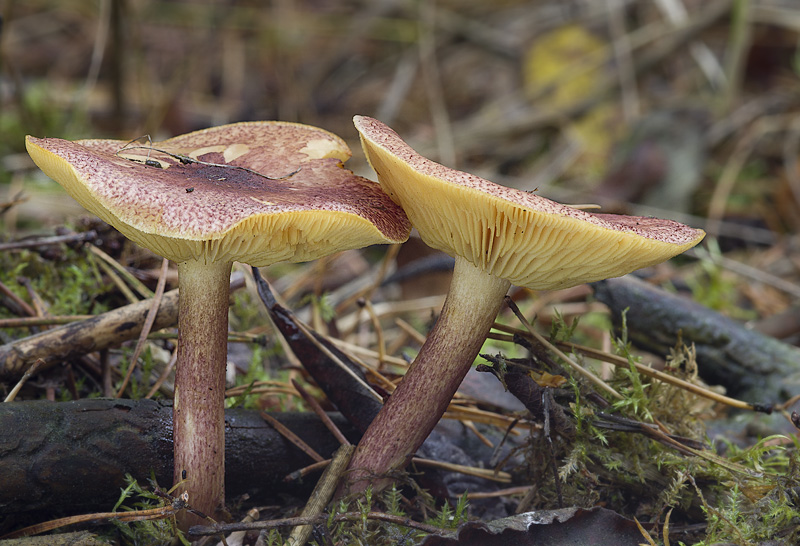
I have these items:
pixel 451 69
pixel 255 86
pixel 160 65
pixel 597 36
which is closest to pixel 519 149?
pixel 597 36

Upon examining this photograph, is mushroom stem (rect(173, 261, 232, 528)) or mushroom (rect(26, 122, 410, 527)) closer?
mushroom (rect(26, 122, 410, 527))

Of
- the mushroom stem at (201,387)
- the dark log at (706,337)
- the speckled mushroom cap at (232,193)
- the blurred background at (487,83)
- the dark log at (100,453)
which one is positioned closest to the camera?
the speckled mushroom cap at (232,193)

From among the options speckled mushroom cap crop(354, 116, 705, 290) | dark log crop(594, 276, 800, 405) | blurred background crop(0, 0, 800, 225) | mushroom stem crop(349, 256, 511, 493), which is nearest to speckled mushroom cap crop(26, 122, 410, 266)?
speckled mushroom cap crop(354, 116, 705, 290)

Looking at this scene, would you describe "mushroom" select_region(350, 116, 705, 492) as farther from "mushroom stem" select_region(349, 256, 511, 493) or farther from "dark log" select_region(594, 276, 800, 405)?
"dark log" select_region(594, 276, 800, 405)

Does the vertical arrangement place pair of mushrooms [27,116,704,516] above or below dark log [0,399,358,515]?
above

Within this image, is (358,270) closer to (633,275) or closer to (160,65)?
(633,275)

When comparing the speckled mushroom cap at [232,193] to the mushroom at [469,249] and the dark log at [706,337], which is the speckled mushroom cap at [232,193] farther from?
the dark log at [706,337]

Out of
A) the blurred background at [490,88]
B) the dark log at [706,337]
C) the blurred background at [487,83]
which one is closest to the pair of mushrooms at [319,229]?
the dark log at [706,337]
